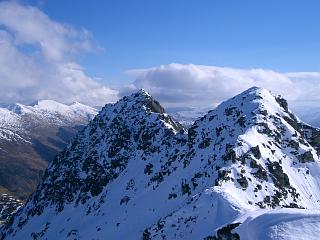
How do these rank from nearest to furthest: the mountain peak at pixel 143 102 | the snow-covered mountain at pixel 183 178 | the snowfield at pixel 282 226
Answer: the snowfield at pixel 282 226 < the snow-covered mountain at pixel 183 178 < the mountain peak at pixel 143 102

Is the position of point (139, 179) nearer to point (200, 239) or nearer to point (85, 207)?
point (85, 207)

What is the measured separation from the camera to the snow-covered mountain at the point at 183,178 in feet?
210

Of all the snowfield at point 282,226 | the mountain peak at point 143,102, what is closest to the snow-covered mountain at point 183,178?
the snowfield at point 282,226

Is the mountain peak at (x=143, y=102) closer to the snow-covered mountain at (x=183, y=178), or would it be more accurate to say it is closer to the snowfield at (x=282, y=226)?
the snow-covered mountain at (x=183, y=178)

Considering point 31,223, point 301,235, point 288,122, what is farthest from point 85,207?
point 301,235

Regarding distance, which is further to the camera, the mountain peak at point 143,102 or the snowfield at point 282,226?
the mountain peak at point 143,102

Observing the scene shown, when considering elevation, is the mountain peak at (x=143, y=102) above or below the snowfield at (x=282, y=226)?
above

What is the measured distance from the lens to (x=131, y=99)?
16450 cm

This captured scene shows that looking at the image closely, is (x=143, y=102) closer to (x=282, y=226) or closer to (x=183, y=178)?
(x=183, y=178)

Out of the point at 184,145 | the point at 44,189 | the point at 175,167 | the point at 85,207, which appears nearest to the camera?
the point at 175,167

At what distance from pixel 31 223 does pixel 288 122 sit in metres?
92.3

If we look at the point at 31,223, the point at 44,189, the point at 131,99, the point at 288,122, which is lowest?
the point at 31,223

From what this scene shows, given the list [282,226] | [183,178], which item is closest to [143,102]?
[183,178]

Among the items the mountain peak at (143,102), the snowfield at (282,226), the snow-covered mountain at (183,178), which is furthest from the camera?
the mountain peak at (143,102)
